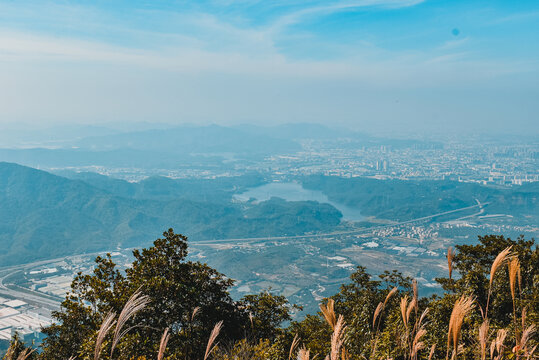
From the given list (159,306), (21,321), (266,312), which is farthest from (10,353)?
(21,321)

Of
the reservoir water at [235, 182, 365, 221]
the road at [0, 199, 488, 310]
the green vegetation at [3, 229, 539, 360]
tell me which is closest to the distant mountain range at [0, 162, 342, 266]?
the road at [0, 199, 488, 310]

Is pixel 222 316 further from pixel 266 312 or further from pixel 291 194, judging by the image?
pixel 291 194

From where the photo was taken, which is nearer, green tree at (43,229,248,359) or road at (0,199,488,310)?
green tree at (43,229,248,359)

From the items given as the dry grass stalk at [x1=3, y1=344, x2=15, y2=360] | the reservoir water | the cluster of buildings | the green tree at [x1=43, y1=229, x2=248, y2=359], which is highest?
the dry grass stalk at [x1=3, y1=344, x2=15, y2=360]

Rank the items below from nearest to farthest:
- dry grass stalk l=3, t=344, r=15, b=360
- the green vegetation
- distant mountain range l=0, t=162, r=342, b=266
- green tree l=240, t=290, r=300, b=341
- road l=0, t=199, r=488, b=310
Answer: dry grass stalk l=3, t=344, r=15, b=360
the green vegetation
green tree l=240, t=290, r=300, b=341
road l=0, t=199, r=488, b=310
distant mountain range l=0, t=162, r=342, b=266

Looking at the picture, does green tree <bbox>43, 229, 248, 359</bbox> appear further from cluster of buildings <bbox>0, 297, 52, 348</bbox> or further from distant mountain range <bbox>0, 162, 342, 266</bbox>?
distant mountain range <bbox>0, 162, 342, 266</bbox>

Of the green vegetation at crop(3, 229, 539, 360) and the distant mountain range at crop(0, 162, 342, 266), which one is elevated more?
the green vegetation at crop(3, 229, 539, 360)
